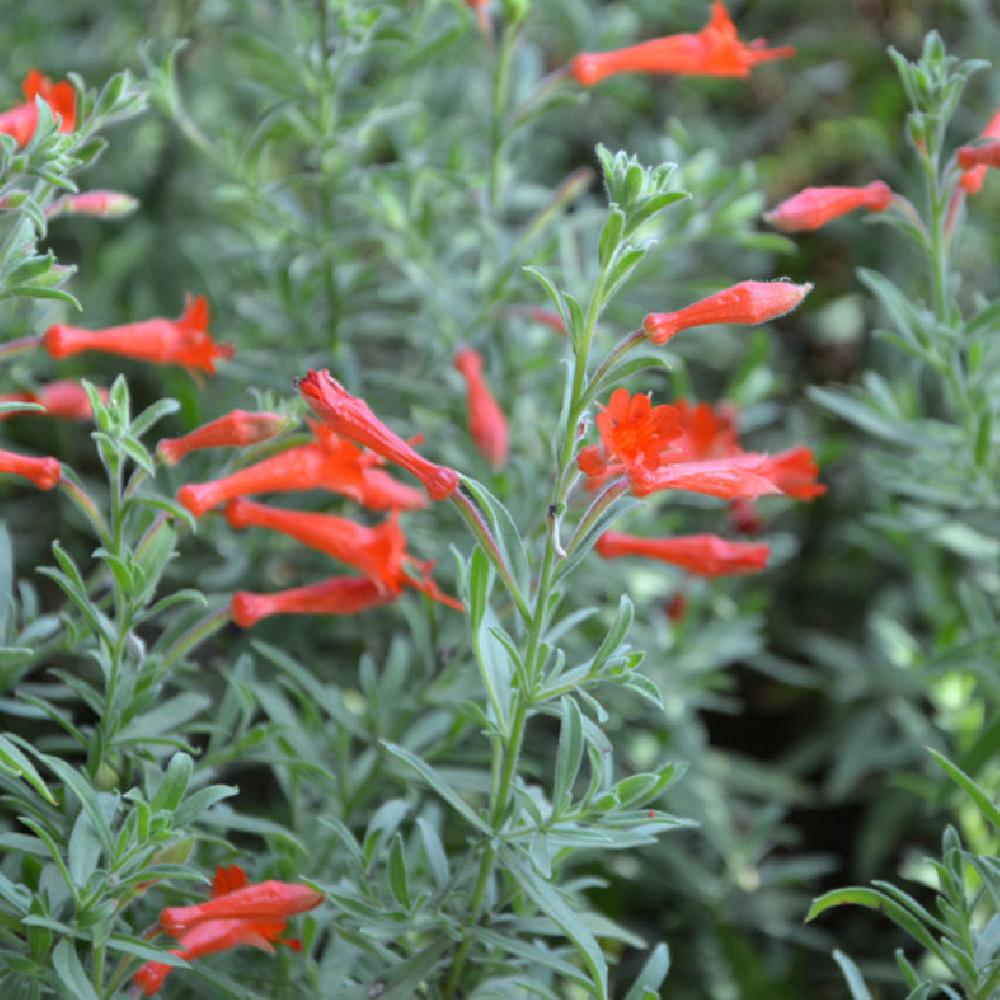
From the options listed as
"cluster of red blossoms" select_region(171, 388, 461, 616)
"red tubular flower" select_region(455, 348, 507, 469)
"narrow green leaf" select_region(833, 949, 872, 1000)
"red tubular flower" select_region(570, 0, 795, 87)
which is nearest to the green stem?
"red tubular flower" select_region(570, 0, 795, 87)

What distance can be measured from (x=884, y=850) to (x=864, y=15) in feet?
7.67

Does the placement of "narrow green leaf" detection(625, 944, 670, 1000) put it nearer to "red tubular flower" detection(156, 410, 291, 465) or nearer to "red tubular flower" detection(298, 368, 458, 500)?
"red tubular flower" detection(298, 368, 458, 500)

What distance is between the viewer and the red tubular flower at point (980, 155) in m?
1.61

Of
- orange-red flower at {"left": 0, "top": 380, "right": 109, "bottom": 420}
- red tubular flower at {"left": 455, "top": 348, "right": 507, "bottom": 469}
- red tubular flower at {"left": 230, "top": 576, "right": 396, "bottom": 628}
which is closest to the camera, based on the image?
red tubular flower at {"left": 230, "top": 576, "right": 396, "bottom": 628}

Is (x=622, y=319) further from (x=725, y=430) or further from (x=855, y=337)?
(x=855, y=337)

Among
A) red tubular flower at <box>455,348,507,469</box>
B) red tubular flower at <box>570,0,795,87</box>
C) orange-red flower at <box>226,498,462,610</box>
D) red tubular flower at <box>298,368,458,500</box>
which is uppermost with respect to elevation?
red tubular flower at <box>570,0,795,87</box>

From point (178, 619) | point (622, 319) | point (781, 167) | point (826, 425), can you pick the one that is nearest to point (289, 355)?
point (622, 319)

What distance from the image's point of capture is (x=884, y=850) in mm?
2449

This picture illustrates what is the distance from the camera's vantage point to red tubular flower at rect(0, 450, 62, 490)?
1.43 m

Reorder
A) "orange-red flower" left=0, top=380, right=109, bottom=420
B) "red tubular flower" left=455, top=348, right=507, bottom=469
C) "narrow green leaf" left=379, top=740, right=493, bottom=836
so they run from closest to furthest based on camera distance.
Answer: "narrow green leaf" left=379, top=740, right=493, bottom=836, "orange-red flower" left=0, top=380, right=109, bottom=420, "red tubular flower" left=455, top=348, right=507, bottom=469

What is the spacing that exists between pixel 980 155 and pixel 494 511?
820 mm

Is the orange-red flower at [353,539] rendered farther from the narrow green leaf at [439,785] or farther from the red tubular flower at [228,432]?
the narrow green leaf at [439,785]

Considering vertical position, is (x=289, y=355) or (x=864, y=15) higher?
(x=864, y=15)

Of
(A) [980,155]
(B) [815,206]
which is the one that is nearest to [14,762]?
(B) [815,206]
